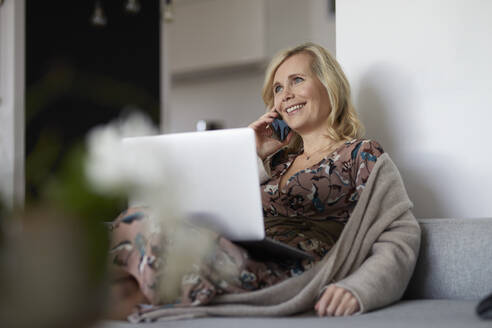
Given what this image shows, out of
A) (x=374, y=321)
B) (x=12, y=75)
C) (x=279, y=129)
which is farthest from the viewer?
(x=12, y=75)

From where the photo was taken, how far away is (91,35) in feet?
15.6

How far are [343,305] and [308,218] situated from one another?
0.52 m

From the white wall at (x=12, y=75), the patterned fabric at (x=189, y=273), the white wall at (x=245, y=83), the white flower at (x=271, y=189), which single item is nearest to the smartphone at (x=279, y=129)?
the white flower at (x=271, y=189)

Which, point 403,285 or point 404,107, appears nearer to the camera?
point 403,285

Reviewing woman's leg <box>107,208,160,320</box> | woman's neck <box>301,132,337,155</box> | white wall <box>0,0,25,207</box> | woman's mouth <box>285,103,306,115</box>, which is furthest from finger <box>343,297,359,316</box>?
white wall <box>0,0,25,207</box>

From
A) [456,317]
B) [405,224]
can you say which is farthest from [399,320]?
[405,224]

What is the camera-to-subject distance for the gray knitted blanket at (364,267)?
4.42 feet

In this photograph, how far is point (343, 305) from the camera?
1.35m

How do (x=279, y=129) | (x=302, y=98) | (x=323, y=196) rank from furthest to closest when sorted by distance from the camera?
(x=279, y=129)
(x=302, y=98)
(x=323, y=196)

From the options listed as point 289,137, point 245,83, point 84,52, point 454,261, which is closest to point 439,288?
point 454,261

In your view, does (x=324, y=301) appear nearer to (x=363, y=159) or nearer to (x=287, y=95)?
(x=363, y=159)

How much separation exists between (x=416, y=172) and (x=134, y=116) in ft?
6.07

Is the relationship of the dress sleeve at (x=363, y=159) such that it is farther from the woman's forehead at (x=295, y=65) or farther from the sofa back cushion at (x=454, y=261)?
the woman's forehead at (x=295, y=65)

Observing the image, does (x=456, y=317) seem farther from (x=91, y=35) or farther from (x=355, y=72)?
(x=91, y=35)
